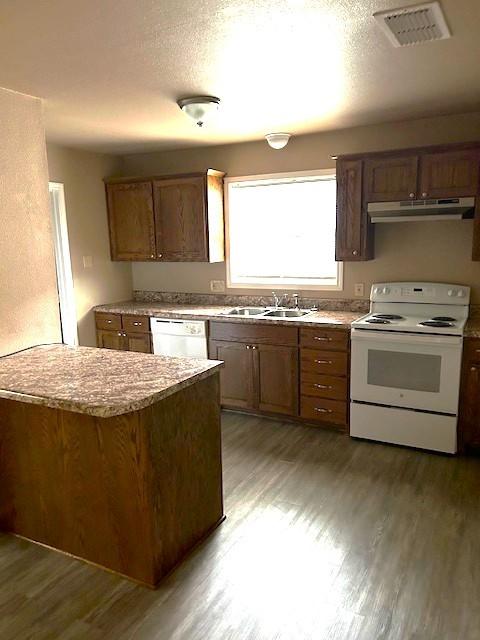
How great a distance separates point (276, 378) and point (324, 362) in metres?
0.44

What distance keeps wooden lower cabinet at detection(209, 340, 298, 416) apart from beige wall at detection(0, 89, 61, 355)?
1.57 m

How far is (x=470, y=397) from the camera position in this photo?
10.3ft

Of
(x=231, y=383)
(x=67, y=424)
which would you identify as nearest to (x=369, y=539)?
(x=67, y=424)

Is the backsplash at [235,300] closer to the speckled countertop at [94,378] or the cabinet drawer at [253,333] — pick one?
the cabinet drawer at [253,333]

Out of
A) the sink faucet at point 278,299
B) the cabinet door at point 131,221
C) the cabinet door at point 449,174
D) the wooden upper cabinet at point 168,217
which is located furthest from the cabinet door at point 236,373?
the cabinet door at point 449,174

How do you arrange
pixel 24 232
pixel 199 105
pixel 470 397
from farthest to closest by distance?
pixel 470 397 → pixel 199 105 → pixel 24 232

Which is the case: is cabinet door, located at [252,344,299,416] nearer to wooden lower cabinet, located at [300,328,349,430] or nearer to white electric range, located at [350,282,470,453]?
wooden lower cabinet, located at [300,328,349,430]

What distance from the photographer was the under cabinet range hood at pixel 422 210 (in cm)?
325

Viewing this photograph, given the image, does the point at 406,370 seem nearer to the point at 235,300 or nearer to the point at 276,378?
the point at 276,378

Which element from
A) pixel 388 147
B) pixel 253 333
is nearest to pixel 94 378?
pixel 253 333

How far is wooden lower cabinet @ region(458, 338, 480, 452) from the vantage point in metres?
3.09

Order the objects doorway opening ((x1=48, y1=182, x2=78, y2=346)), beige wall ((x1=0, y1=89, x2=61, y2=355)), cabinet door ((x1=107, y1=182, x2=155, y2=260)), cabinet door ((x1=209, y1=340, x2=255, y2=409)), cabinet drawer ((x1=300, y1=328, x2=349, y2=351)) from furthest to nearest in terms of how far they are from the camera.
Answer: cabinet door ((x1=107, y1=182, x2=155, y2=260)) → doorway opening ((x1=48, y1=182, x2=78, y2=346)) → cabinet door ((x1=209, y1=340, x2=255, y2=409)) → cabinet drawer ((x1=300, y1=328, x2=349, y2=351)) → beige wall ((x1=0, y1=89, x2=61, y2=355))

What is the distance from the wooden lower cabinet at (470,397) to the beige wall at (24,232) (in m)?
2.68

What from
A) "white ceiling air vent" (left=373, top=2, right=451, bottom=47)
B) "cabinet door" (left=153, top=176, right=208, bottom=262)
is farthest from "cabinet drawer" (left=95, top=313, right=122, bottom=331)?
"white ceiling air vent" (left=373, top=2, right=451, bottom=47)
